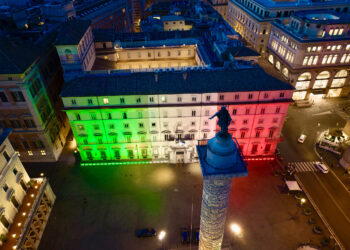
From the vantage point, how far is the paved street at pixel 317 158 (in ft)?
174

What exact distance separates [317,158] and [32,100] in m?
73.5

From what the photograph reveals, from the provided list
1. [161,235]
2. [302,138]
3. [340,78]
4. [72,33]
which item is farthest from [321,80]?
[72,33]

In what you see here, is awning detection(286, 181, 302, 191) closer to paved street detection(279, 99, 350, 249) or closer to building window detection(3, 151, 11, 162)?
paved street detection(279, 99, 350, 249)

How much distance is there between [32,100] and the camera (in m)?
56.2

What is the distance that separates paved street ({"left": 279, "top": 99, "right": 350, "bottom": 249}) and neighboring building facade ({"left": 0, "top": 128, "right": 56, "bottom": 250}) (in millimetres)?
58738

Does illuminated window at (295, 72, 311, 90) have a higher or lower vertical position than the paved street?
higher

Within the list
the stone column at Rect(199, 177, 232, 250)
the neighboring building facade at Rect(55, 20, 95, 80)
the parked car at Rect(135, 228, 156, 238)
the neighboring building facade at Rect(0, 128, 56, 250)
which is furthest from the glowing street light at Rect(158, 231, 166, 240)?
the neighboring building facade at Rect(55, 20, 95, 80)

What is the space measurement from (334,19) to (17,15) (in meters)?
98.3

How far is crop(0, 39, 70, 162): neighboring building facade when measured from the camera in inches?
2085

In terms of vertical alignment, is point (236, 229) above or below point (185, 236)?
below

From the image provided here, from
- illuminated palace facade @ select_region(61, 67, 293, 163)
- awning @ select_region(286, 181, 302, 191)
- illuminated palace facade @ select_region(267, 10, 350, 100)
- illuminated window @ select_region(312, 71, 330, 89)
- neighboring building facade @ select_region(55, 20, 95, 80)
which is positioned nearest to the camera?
illuminated palace facade @ select_region(61, 67, 293, 163)

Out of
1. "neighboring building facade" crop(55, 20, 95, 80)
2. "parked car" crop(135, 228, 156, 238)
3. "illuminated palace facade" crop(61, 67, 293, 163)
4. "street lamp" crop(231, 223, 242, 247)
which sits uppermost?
"neighboring building facade" crop(55, 20, 95, 80)

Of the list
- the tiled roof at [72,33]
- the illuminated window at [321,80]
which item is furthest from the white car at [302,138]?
the tiled roof at [72,33]

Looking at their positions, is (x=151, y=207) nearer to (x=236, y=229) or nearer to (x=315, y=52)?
(x=236, y=229)
